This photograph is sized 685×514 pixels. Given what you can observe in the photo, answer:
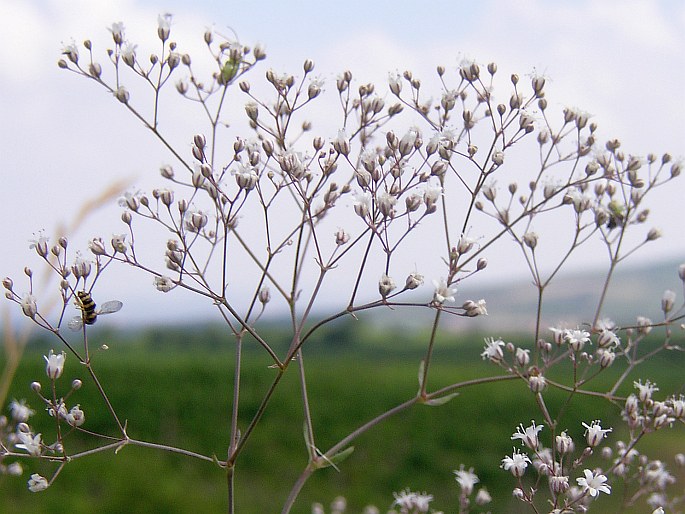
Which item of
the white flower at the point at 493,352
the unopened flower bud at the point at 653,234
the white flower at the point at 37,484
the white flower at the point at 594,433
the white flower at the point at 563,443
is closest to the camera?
the white flower at the point at 37,484

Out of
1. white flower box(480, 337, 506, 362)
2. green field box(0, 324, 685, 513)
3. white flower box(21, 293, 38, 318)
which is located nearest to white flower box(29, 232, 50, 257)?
white flower box(21, 293, 38, 318)

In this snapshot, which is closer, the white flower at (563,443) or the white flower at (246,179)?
the white flower at (563,443)

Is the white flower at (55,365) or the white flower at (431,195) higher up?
the white flower at (431,195)

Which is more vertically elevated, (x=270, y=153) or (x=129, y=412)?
(x=270, y=153)

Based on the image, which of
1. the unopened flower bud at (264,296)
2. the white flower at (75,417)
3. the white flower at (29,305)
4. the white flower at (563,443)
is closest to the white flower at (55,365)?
the white flower at (75,417)

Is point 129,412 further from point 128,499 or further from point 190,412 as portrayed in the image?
point 128,499

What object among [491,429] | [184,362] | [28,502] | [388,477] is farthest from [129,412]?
[491,429]

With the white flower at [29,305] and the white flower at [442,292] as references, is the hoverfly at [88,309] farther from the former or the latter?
the white flower at [442,292]

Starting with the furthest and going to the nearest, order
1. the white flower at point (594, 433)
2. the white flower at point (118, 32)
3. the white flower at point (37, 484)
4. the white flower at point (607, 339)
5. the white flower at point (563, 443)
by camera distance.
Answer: the white flower at point (118, 32), the white flower at point (607, 339), the white flower at point (594, 433), the white flower at point (563, 443), the white flower at point (37, 484)
